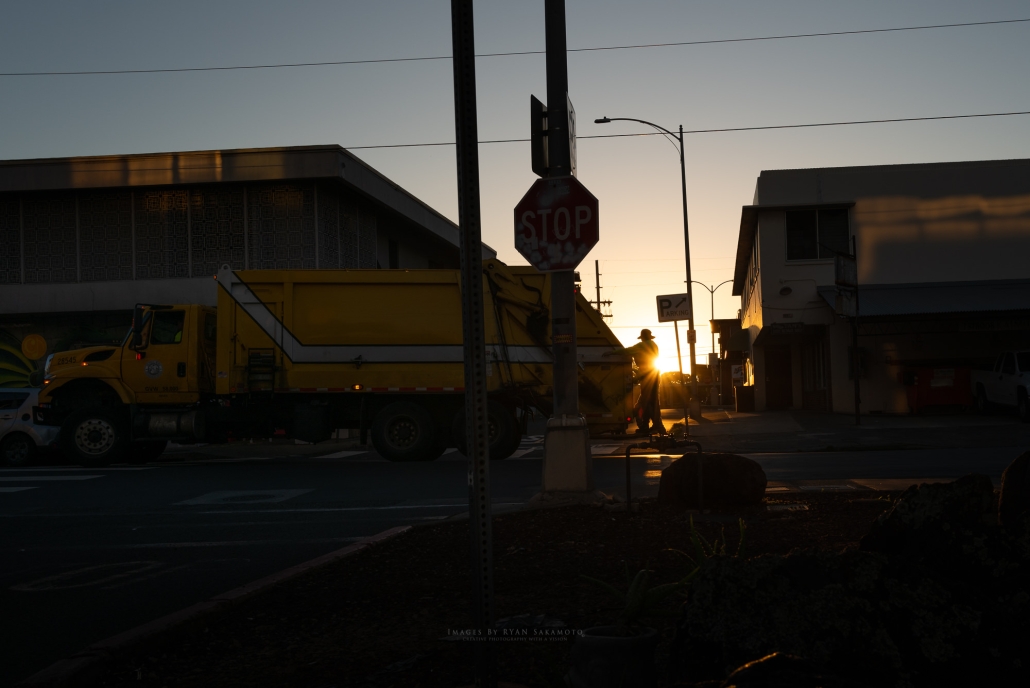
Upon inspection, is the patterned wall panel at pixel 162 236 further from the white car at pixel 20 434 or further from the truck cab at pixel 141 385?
the truck cab at pixel 141 385

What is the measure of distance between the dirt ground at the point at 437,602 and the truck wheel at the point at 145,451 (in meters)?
12.4

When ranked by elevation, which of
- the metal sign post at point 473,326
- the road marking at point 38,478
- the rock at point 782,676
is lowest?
the road marking at point 38,478

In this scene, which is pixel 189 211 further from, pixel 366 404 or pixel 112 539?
pixel 112 539

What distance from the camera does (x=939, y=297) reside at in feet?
88.2

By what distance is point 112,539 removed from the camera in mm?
8828

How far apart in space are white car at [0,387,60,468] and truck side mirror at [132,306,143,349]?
7.69 ft

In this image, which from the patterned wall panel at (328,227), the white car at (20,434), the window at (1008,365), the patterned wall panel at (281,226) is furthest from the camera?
the patterned wall panel at (328,227)

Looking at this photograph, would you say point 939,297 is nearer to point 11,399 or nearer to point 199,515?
point 199,515

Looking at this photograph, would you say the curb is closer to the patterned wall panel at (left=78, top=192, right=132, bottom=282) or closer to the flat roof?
the flat roof

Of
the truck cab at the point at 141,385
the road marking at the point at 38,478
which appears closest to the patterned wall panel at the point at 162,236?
the truck cab at the point at 141,385

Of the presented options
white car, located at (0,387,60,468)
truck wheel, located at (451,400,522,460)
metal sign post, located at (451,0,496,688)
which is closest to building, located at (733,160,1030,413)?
truck wheel, located at (451,400,522,460)

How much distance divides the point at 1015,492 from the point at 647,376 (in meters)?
13.7

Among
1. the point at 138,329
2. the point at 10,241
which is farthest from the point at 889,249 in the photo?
the point at 10,241

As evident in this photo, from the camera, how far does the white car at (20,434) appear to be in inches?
711
